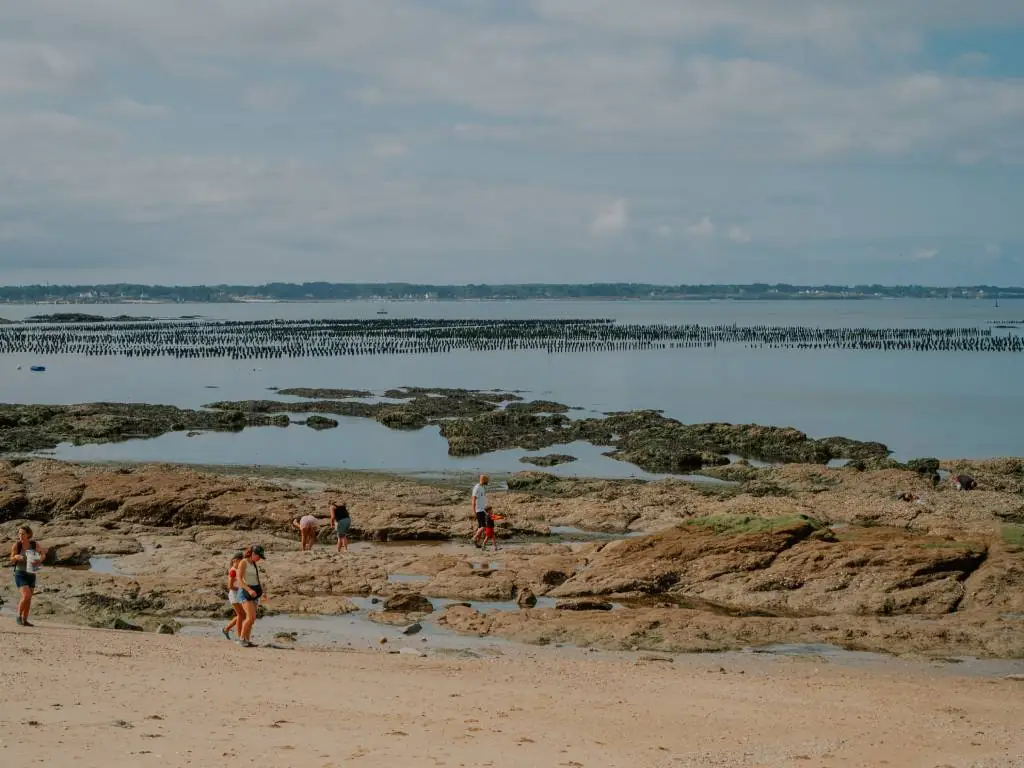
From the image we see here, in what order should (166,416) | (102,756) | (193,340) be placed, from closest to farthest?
1. (102,756)
2. (166,416)
3. (193,340)

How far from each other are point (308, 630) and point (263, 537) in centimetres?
653

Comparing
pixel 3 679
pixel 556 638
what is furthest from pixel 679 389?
pixel 3 679

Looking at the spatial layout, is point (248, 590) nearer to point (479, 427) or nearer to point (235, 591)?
point (235, 591)

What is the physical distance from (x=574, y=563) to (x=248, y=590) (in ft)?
22.4

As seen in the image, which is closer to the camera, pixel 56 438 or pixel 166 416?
pixel 56 438

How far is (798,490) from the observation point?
94.5 ft

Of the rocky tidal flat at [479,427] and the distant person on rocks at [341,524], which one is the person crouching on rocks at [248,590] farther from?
the rocky tidal flat at [479,427]

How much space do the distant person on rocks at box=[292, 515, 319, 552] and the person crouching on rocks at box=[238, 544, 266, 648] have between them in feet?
20.3

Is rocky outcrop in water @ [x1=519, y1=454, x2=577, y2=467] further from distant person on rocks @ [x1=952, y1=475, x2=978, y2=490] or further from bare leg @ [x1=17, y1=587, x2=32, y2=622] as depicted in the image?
bare leg @ [x1=17, y1=587, x2=32, y2=622]

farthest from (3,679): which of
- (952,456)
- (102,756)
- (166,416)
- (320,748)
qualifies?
(166,416)

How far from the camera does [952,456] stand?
130 feet

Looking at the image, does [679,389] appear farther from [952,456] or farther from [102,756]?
[102,756]

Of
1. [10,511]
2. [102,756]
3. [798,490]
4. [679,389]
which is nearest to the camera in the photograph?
[102,756]

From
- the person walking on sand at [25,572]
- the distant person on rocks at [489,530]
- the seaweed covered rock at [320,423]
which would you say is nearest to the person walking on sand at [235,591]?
the person walking on sand at [25,572]
